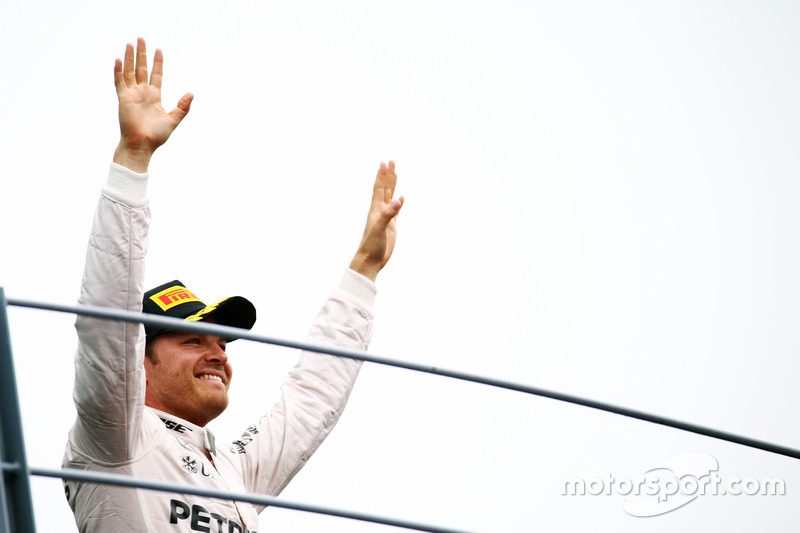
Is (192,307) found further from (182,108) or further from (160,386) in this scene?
(182,108)

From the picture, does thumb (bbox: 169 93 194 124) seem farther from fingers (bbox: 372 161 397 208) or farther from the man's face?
fingers (bbox: 372 161 397 208)

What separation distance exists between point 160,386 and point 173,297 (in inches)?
16.0

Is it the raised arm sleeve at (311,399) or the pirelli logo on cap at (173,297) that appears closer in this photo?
the raised arm sleeve at (311,399)

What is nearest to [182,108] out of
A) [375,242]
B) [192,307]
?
[192,307]

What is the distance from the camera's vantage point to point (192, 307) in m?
3.67

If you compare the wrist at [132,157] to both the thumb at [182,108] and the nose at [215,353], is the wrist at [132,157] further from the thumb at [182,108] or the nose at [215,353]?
the nose at [215,353]

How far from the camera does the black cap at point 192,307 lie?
3.61 m

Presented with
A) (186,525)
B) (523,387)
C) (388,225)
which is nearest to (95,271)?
(186,525)

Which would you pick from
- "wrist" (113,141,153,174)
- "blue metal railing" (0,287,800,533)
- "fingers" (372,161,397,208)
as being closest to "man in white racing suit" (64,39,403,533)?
"wrist" (113,141,153,174)

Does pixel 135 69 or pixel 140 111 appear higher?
pixel 135 69

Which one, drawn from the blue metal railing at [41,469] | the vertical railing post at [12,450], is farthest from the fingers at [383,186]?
the vertical railing post at [12,450]

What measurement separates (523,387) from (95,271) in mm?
1238

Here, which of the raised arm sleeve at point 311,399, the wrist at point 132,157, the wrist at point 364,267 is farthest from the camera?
the wrist at point 364,267

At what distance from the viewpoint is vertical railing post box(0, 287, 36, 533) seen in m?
1.75
